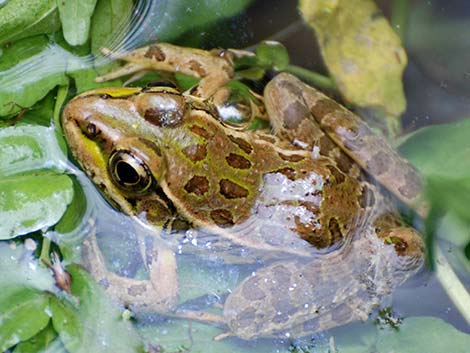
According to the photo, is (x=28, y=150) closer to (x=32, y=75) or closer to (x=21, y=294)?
(x=32, y=75)

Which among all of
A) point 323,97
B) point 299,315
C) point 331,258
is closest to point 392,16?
point 323,97

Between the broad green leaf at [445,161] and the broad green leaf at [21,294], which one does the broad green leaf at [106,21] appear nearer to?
the broad green leaf at [21,294]

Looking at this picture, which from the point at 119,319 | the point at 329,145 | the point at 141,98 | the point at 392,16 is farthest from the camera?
the point at 392,16

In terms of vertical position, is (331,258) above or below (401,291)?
above

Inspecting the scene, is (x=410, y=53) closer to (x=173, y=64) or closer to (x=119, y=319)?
(x=173, y=64)

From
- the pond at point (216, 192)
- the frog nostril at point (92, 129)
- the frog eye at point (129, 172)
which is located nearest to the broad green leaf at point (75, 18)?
the pond at point (216, 192)

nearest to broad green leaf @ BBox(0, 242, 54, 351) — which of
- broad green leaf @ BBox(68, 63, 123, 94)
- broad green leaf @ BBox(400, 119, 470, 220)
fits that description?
broad green leaf @ BBox(68, 63, 123, 94)

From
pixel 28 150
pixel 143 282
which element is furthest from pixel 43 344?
pixel 28 150
